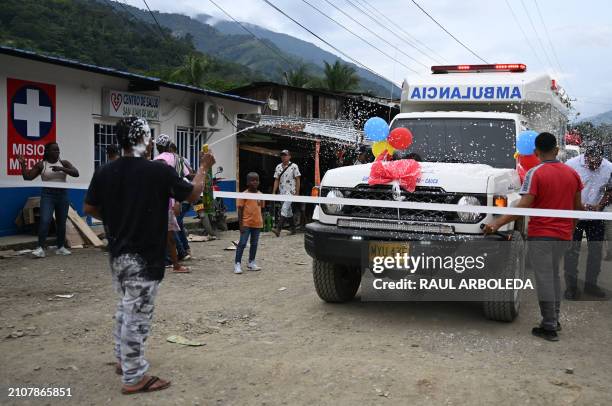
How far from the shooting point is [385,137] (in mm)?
6227

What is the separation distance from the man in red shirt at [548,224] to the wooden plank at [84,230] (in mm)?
7085

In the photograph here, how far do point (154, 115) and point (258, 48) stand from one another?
141 metres

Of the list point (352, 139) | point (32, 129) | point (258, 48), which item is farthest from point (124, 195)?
point (258, 48)

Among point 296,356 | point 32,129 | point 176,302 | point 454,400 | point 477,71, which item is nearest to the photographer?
point 454,400

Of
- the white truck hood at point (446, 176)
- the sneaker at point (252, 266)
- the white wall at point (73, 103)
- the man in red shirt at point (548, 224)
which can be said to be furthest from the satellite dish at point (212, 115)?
the man in red shirt at point (548, 224)

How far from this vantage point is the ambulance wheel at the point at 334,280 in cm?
607

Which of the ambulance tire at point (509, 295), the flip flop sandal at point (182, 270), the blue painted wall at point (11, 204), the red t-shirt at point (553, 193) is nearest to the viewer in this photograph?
the red t-shirt at point (553, 193)

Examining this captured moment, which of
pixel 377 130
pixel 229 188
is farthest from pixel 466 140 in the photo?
pixel 229 188

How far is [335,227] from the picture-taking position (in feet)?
18.7

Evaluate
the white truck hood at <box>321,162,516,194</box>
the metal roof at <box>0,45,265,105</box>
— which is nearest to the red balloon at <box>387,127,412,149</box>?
the white truck hood at <box>321,162,516,194</box>

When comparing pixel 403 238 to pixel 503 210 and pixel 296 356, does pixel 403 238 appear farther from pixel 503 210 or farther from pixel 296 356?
pixel 296 356

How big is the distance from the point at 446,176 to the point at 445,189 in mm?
141

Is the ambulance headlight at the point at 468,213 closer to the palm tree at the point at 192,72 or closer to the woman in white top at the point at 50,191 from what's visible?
the woman in white top at the point at 50,191

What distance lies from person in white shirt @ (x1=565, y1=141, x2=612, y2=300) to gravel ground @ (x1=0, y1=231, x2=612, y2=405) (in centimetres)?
33
